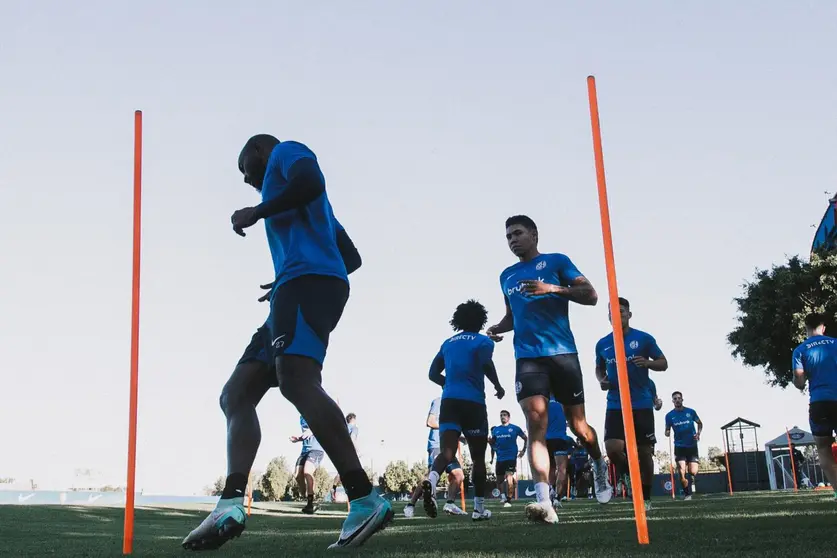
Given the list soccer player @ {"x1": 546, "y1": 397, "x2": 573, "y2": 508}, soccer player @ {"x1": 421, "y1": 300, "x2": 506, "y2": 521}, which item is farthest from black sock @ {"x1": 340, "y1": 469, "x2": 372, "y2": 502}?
soccer player @ {"x1": 546, "y1": 397, "x2": 573, "y2": 508}

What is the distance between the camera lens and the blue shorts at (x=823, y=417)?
321 inches

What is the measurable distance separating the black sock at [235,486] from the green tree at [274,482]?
37.9 m

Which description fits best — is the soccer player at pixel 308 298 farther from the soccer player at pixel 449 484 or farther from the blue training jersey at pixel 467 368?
the soccer player at pixel 449 484

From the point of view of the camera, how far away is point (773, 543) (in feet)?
11.5

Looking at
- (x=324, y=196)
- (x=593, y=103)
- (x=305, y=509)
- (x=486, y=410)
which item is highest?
(x=593, y=103)

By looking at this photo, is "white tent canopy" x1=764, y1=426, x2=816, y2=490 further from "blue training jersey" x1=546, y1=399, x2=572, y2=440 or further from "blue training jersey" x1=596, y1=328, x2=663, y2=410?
"blue training jersey" x1=596, y1=328, x2=663, y2=410

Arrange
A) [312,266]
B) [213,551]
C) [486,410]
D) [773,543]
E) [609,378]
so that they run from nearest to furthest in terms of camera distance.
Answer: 1. [773,543]
2. [213,551]
3. [312,266]
4. [486,410]
5. [609,378]

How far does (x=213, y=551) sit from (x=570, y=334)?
11.6 feet

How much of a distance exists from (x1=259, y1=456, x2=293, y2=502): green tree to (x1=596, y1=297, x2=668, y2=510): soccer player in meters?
32.8

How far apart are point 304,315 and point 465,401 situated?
5376 millimetres

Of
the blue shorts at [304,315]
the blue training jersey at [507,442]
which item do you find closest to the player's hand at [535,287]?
the blue shorts at [304,315]

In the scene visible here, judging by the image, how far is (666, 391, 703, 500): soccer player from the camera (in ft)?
60.4

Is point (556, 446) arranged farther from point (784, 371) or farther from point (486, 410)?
point (784, 371)

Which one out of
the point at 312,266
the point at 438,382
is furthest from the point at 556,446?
the point at 312,266
